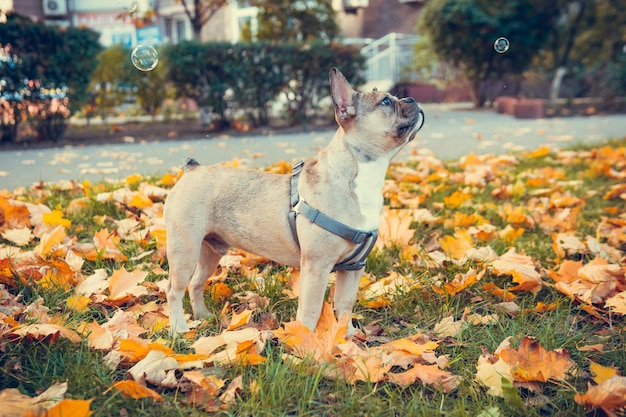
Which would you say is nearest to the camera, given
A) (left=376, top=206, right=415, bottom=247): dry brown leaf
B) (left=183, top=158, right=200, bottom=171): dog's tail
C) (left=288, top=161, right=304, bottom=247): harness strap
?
(left=288, top=161, right=304, bottom=247): harness strap

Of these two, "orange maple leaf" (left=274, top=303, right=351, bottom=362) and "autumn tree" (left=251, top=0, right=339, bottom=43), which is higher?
"autumn tree" (left=251, top=0, right=339, bottom=43)

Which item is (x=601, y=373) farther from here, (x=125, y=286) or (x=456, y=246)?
Answer: (x=125, y=286)

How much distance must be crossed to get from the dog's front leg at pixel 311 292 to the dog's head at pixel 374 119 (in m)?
0.53

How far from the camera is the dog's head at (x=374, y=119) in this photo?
7.94 ft

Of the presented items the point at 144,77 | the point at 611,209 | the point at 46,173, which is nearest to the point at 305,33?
Result: the point at 144,77

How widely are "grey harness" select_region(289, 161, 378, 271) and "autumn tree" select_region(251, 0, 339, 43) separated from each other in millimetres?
15084

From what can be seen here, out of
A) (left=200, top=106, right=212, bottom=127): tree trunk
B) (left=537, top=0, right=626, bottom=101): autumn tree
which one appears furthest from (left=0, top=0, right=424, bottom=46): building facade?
(left=200, top=106, right=212, bottom=127): tree trunk

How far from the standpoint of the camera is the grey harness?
2.38 meters

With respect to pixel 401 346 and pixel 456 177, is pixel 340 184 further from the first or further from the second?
pixel 456 177

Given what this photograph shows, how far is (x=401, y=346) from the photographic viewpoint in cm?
227

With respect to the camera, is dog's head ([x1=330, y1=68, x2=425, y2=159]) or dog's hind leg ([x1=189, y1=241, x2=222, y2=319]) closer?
dog's head ([x1=330, y1=68, x2=425, y2=159])

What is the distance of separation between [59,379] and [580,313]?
234 cm

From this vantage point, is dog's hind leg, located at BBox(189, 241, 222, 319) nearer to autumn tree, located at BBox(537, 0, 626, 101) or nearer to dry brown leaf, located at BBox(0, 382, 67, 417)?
dry brown leaf, located at BBox(0, 382, 67, 417)

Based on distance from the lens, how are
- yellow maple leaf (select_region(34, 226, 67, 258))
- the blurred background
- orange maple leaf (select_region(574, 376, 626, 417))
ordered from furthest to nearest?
the blurred background < yellow maple leaf (select_region(34, 226, 67, 258)) < orange maple leaf (select_region(574, 376, 626, 417))
